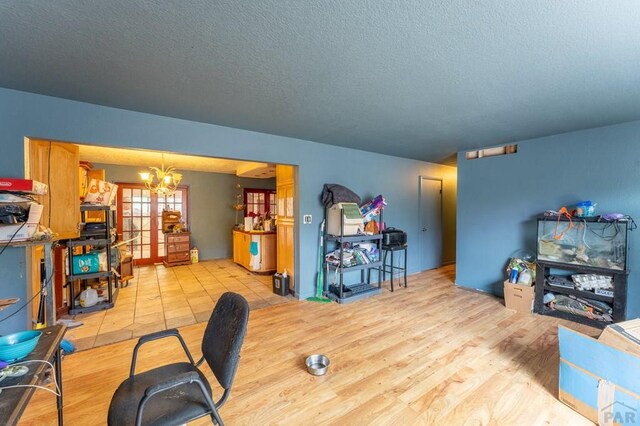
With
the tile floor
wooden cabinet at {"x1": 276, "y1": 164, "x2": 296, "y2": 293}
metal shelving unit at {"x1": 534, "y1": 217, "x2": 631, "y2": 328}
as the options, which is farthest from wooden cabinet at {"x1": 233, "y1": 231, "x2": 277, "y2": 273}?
metal shelving unit at {"x1": 534, "y1": 217, "x2": 631, "y2": 328}

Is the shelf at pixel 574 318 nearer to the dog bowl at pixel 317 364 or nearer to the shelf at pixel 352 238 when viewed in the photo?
the shelf at pixel 352 238

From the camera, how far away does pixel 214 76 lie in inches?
77.5

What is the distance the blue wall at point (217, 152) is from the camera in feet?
7.28

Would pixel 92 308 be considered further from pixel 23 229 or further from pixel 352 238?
pixel 352 238

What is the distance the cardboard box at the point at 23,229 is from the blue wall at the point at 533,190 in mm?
5389

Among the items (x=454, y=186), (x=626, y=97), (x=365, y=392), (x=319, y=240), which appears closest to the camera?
(x=365, y=392)

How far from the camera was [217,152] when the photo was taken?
10.3 feet

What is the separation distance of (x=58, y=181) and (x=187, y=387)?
9.55 feet

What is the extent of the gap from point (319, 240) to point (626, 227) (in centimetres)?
362

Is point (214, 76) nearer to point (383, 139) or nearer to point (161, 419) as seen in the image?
point (161, 419)

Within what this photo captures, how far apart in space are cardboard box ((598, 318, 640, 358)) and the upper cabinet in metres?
4.73

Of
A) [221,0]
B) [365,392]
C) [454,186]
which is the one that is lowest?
[365,392]

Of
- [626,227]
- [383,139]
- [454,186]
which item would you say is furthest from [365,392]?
[454,186]

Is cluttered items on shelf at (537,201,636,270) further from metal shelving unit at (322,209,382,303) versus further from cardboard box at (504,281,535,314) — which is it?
metal shelving unit at (322,209,382,303)
